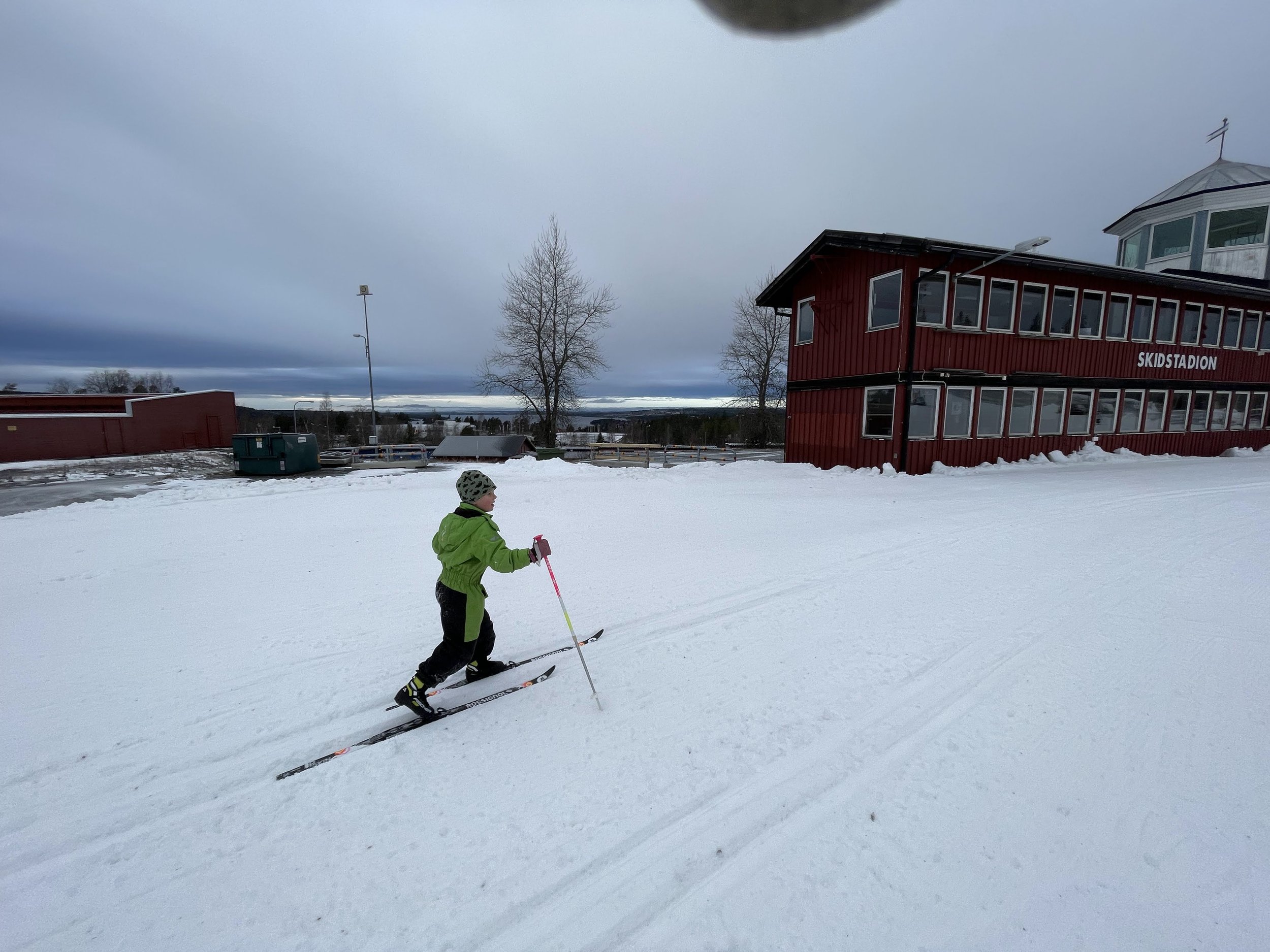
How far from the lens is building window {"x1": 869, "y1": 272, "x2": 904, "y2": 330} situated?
→ 46.3 feet

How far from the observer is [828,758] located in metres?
2.99

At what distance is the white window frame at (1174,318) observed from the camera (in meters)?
18.0

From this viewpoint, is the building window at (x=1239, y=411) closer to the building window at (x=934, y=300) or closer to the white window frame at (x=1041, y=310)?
the white window frame at (x=1041, y=310)

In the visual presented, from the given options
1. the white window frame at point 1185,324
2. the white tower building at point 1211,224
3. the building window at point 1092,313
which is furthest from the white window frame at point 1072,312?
the white tower building at point 1211,224

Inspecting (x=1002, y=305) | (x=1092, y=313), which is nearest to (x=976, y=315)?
(x=1002, y=305)

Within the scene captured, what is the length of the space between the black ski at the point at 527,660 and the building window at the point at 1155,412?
23.7 meters

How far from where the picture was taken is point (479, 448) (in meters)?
22.5

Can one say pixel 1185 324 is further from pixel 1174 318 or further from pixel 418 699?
pixel 418 699

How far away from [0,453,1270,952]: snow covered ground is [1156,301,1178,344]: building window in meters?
17.4

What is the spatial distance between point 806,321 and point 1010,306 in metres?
5.95

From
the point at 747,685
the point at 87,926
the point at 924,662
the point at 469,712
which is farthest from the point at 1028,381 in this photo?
the point at 87,926

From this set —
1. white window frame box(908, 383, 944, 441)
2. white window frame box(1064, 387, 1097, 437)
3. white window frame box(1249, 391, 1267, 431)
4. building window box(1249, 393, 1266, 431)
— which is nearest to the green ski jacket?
white window frame box(908, 383, 944, 441)

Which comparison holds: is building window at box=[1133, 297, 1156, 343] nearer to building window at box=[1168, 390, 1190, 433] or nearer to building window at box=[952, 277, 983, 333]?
building window at box=[1168, 390, 1190, 433]

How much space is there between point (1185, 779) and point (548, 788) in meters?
3.51
